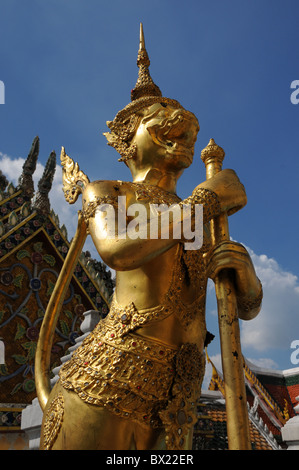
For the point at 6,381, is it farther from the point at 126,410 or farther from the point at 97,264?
the point at 126,410

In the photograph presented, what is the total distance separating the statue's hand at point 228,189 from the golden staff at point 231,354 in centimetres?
7

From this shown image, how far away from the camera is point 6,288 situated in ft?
19.5

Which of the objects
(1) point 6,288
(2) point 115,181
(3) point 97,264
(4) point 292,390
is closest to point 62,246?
(3) point 97,264

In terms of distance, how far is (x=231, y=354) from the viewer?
5.38 feet

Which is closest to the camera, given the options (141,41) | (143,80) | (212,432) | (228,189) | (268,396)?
(228,189)

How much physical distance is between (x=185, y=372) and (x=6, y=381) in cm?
462

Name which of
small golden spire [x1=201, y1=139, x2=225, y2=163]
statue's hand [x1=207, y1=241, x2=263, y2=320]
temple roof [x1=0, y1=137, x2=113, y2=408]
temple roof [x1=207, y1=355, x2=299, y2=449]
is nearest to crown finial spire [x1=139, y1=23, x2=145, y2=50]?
small golden spire [x1=201, y1=139, x2=225, y2=163]

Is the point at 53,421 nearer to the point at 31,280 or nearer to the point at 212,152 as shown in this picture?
the point at 212,152

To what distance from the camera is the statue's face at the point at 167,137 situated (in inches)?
82.3

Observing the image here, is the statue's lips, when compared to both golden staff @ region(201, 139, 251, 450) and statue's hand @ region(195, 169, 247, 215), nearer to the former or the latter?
statue's hand @ region(195, 169, 247, 215)

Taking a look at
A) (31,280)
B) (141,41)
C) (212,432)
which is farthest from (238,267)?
(31,280)

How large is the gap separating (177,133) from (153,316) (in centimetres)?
96

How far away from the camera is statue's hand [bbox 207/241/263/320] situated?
173 centimetres

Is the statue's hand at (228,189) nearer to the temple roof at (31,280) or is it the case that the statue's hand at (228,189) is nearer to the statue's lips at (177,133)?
the statue's lips at (177,133)
